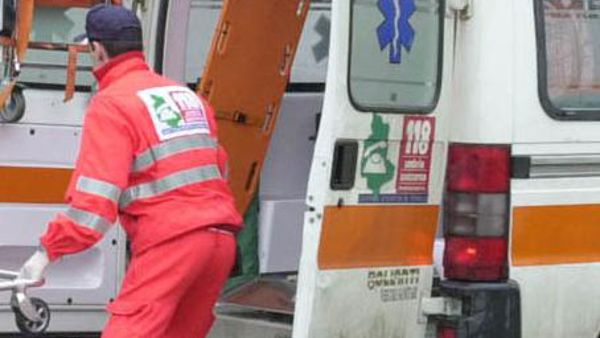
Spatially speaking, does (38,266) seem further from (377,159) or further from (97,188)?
(377,159)

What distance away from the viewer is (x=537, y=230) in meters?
4.43

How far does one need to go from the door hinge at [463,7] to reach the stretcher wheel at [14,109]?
6.08 feet

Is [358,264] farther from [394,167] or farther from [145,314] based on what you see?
[145,314]

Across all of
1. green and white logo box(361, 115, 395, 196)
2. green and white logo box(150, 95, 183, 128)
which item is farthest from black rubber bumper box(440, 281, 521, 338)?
green and white logo box(150, 95, 183, 128)

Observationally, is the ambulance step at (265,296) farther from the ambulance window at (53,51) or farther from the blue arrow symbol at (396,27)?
the blue arrow symbol at (396,27)

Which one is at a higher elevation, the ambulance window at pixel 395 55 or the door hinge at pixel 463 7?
the door hinge at pixel 463 7

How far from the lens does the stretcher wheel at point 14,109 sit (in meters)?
5.20

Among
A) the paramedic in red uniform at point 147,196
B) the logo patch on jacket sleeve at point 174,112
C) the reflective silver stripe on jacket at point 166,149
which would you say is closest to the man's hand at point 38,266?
the paramedic in red uniform at point 147,196

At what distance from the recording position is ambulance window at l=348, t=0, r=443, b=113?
14.0 feet

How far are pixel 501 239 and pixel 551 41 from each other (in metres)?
0.70

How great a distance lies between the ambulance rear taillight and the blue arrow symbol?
1.25 ft

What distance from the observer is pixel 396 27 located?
4.34m

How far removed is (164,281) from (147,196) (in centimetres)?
29

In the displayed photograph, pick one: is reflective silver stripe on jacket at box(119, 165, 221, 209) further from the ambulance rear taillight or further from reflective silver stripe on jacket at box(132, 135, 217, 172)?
the ambulance rear taillight
